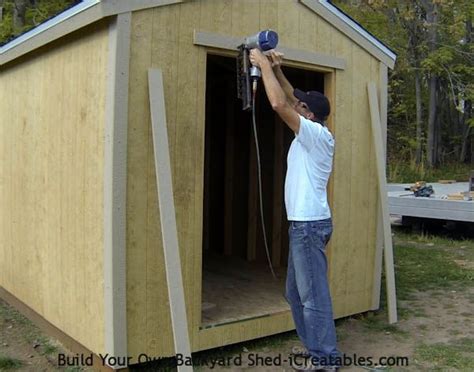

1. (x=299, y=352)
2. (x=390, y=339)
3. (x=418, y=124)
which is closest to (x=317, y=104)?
(x=299, y=352)

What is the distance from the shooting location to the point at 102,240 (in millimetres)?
3486

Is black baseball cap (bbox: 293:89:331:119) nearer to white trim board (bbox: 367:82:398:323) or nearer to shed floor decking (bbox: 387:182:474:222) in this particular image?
white trim board (bbox: 367:82:398:323)

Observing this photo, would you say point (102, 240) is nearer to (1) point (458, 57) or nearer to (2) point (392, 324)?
(2) point (392, 324)

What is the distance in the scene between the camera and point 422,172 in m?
15.9

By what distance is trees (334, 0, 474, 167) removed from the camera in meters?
16.8

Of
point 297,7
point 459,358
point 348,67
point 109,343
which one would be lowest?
point 459,358

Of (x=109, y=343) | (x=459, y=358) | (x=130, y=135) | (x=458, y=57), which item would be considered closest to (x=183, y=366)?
(x=109, y=343)

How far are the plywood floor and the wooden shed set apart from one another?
24mm

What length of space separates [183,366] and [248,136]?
383 cm

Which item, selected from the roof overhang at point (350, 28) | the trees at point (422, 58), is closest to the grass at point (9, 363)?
the roof overhang at point (350, 28)

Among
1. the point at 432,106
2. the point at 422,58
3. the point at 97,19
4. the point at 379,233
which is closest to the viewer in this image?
the point at 97,19

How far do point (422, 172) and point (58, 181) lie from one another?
44.4ft

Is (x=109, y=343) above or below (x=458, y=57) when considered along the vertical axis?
below

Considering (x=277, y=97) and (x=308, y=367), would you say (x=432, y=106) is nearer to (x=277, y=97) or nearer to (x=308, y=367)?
(x=308, y=367)
